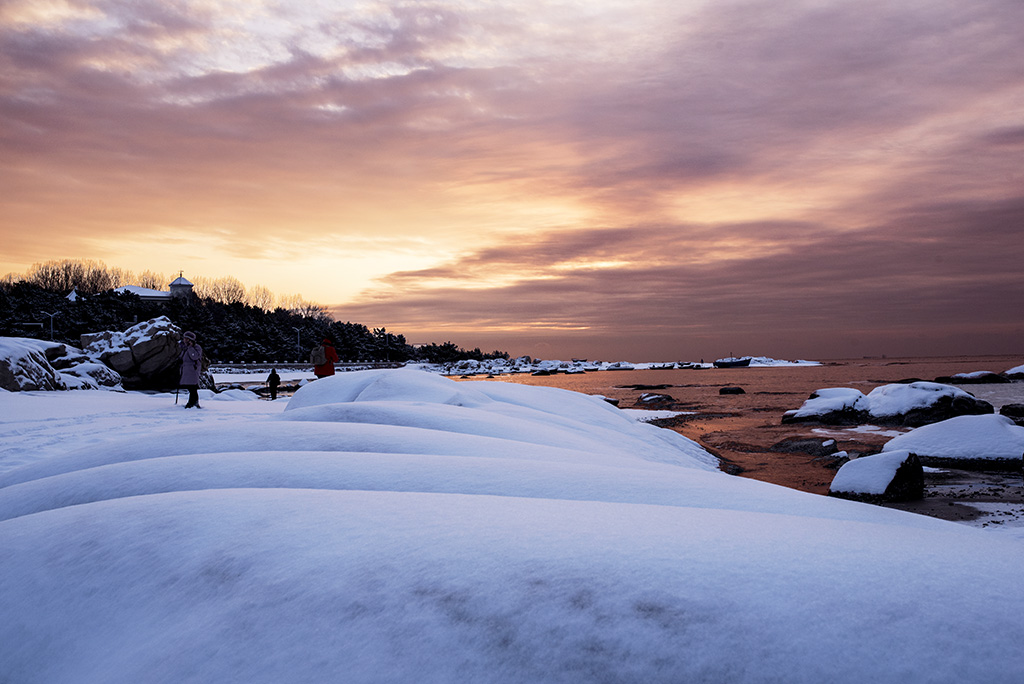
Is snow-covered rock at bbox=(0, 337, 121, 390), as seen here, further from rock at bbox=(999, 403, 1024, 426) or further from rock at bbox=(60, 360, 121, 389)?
rock at bbox=(999, 403, 1024, 426)

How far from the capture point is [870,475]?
7.56m

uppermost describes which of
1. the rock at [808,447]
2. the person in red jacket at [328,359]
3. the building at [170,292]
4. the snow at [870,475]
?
the building at [170,292]

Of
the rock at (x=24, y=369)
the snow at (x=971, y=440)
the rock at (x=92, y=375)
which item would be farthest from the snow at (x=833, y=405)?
the rock at (x=24, y=369)

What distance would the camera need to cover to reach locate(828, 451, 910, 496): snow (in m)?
7.39

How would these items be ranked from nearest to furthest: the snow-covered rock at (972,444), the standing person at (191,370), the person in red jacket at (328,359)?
1. the snow-covered rock at (972,444)
2. the standing person at (191,370)
3. the person in red jacket at (328,359)

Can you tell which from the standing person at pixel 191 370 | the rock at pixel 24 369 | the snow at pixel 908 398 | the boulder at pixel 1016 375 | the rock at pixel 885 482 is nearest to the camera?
the rock at pixel 885 482

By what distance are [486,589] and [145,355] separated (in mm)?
18926

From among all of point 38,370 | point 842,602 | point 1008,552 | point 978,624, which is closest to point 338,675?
point 842,602

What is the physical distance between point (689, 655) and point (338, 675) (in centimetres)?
72

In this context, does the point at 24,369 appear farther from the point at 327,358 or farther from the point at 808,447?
the point at 808,447

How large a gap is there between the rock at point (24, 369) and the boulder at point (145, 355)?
2750 mm

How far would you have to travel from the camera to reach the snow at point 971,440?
365 inches

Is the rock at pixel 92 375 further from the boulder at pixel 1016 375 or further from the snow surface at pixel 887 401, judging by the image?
the boulder at pixel 1016 375

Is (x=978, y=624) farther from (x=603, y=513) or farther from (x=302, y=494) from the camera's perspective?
(x=302, y=494)
